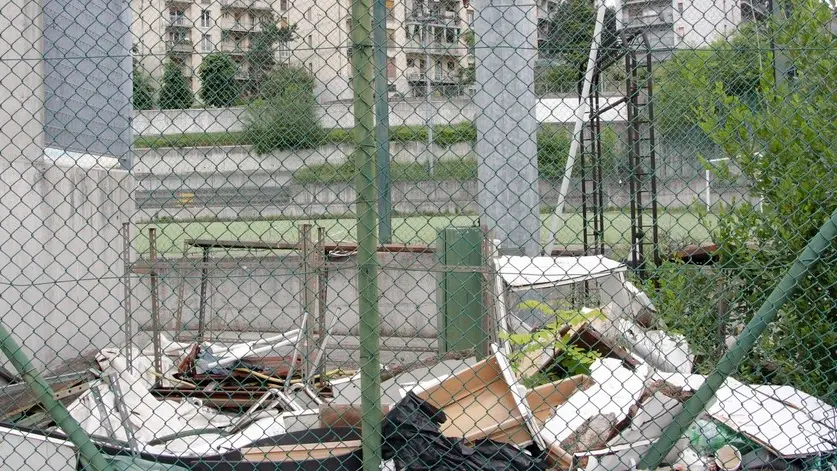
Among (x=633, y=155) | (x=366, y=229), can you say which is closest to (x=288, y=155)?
(x=366, y=229)

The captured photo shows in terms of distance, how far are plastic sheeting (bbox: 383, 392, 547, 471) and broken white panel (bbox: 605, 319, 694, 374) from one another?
6.13 feet

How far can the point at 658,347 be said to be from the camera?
521cm

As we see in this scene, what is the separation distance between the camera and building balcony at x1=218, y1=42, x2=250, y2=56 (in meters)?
3.47

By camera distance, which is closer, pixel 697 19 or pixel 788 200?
pixel 788 200

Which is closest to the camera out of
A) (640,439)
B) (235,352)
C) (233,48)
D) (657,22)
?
(640,439)

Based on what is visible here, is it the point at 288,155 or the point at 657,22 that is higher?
the point at 657,22

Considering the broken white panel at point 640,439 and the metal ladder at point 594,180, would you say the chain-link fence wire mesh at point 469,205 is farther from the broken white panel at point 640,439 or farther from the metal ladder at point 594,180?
the metal ladder at point 594,180

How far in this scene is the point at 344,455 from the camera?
10.4 feet

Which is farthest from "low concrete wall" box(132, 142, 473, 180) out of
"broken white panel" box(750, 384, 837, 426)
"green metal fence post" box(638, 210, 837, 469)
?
"broken white panel" box(750, 384, 837, 426)

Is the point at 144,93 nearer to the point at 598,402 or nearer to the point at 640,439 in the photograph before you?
the point at 598,402

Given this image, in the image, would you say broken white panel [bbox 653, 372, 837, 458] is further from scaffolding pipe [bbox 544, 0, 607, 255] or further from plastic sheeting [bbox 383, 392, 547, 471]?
scaffolding pipe [bbox 544, 0, 607, 255]

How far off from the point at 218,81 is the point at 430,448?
207cm

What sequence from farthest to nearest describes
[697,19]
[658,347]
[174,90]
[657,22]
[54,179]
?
[54,179]
[657,22]
[658,347]
[697,19]
[174,90]

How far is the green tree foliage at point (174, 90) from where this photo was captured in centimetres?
368
